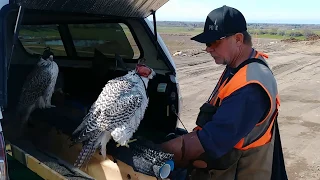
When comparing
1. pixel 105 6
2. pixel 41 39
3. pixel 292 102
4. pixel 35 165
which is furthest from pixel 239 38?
pixel 292 102

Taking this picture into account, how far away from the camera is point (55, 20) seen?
4.57 metres

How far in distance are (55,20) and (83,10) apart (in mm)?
1329

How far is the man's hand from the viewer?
8.08 feet

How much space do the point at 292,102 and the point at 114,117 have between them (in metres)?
7.35

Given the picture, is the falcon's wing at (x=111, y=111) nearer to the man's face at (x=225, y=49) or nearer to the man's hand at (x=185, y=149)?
the man's hand at (x=185, y=149)

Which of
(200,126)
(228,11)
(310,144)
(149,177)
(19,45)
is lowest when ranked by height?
(310,144)

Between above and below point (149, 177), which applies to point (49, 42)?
above

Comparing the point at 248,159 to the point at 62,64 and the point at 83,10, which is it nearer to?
the point at 83,10

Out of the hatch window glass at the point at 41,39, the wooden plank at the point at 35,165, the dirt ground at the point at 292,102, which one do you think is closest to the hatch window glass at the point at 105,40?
the hatch window glass at the point at 41,39

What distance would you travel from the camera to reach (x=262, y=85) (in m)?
2.35

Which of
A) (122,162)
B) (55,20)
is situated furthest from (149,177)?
(55,20)

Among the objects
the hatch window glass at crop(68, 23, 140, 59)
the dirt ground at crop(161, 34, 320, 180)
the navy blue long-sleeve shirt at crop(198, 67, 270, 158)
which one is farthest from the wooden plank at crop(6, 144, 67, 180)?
the dirt ground at crop(161, 34, 320, 180)

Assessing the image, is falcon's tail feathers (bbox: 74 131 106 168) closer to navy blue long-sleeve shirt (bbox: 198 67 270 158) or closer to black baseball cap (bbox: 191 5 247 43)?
navy blue long-sleeve shirt (bbox: 198 67 270 158)

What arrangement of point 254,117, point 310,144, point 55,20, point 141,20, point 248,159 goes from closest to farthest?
point 254,117 < point 248,159 < point 141,20 < point 55,20 < point 310,144
